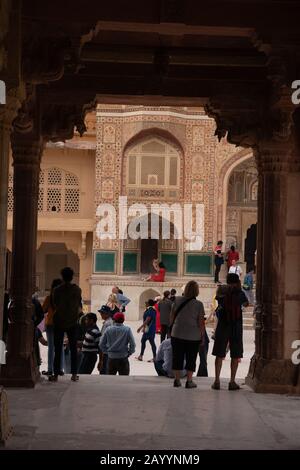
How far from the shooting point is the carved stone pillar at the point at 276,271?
9.10 m

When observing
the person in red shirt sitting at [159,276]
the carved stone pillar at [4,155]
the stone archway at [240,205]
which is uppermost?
the stone archway at [240,205]

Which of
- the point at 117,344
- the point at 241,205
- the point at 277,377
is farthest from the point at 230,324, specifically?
the point at 241,205

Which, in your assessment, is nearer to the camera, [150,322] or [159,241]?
[150,322]

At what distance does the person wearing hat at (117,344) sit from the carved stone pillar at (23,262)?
150 centimetres

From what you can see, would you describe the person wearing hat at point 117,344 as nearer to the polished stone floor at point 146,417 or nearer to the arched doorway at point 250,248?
the polished stone floor at point 146,417

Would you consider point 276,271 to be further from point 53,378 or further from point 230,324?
point 53,378

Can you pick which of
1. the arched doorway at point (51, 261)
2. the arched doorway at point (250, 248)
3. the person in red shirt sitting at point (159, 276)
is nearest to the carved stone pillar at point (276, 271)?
the person in red shirt sitting at point (159, 276)

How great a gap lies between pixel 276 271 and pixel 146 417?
290 centimetres

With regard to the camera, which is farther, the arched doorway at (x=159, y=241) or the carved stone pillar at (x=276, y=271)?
the arched doorway at (x=159, y=241)

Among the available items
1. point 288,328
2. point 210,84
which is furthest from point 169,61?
point 288,328

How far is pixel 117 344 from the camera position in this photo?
10820 mm

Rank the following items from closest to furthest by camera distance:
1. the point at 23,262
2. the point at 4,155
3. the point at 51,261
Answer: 1. the point at 4,155
2. the point at 23,262
3. the point at 51,261

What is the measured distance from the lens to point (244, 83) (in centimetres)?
982
